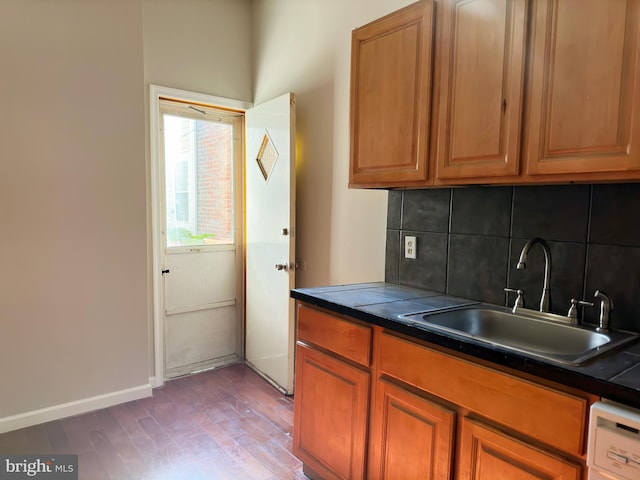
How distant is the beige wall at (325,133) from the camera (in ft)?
8.05

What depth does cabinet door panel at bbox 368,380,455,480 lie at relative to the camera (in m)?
1.37

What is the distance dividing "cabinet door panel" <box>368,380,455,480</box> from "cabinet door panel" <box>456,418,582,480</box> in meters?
0.06

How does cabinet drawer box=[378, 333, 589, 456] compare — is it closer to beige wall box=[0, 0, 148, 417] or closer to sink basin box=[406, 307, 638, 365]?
sink basin box=[406, 307, 638, 365]

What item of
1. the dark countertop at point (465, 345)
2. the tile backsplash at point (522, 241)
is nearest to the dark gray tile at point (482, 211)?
the tile backsplash at point (522, 241)

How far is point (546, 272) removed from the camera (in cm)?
158

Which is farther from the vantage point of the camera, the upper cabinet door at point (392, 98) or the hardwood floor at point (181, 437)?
the hardwood floor at point (181, 437)

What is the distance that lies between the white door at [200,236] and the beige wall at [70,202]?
369 mm

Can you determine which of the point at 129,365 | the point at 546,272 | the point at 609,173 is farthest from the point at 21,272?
the point at 609,173

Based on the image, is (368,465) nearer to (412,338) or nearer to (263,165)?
(412,338)

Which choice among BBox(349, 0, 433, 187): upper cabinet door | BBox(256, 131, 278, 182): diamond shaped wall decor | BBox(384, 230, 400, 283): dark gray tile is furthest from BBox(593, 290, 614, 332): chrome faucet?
BBox(256, 131, 278, 182): diamond shaped wall decor

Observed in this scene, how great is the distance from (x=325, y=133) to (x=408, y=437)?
6.28 ft

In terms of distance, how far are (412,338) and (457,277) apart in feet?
1.95

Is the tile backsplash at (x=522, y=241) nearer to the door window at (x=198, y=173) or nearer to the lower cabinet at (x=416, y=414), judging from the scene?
the lower cabinet at (x=416, y=414)

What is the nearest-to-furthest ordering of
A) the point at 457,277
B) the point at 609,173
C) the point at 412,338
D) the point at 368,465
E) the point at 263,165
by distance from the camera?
the point at 609,173, the point at 412,338, the point at 368,465, the point at 457,277, the point at 263,165
